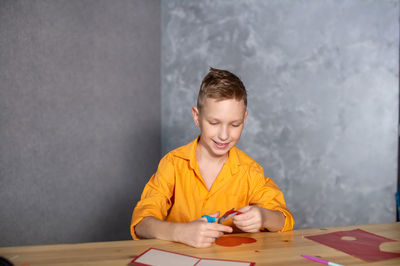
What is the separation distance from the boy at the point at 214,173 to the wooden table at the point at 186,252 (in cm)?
26

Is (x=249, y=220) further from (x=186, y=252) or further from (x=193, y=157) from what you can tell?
(x=193, y=157)

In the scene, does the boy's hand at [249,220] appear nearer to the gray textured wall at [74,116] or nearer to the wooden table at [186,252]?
the wooden table at [186,252]

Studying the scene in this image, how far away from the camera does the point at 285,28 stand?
2.27 m

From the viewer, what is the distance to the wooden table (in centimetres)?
77

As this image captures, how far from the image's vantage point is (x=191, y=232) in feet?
2.89

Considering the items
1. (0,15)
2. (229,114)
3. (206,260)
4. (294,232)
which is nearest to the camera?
(206,260)

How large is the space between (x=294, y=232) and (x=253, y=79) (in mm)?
1435

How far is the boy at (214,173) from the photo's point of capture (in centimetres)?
123

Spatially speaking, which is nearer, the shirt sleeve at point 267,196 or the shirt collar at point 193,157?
the shirt sleeve at point 267,196

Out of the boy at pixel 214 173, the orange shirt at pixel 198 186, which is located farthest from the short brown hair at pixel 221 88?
the orange shirt at pixel 198 186

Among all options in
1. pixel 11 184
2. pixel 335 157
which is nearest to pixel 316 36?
pixel 335 157

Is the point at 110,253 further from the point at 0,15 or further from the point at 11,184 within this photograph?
the point at 0,15

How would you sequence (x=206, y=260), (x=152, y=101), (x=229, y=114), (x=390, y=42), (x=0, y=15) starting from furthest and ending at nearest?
1. (x=152, y=101)
2. (x=390, y=42)
3. (x=0, y=15)
4. (x=229, y=114)
5. (x=206, y=260)

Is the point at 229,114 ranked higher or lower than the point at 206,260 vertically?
higher
